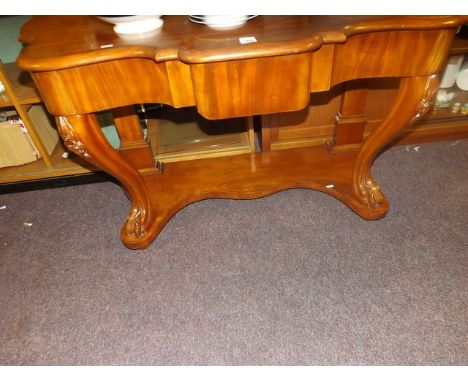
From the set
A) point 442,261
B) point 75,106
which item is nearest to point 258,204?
point 442,261

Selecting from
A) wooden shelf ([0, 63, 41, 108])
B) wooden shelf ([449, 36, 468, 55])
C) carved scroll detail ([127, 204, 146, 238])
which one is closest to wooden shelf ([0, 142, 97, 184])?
wooden shelf ([0, 63, 41, 108])

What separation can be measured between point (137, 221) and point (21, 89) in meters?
0.77

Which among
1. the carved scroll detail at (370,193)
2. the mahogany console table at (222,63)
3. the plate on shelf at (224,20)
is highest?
the plate on shelf at (224,20)

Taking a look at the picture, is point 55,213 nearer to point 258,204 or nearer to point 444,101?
point 258,204

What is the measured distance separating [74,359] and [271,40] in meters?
1.11

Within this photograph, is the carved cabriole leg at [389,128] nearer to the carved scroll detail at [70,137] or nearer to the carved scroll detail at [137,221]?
the carved scroll detail at [137,221]

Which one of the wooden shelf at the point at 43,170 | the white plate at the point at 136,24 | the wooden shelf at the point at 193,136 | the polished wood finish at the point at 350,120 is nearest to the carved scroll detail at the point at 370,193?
the polished wood finish at the point at 350,120

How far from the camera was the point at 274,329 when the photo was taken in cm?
109

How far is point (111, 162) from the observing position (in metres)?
1.09

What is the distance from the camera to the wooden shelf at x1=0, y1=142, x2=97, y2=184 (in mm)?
1612

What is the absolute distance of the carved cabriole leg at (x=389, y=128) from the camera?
1.02 metres

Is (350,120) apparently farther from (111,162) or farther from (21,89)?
(21,89)

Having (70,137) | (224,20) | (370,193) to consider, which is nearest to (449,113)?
(370,193)

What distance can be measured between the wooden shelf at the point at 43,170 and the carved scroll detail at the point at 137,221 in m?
0.47
